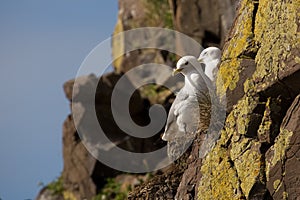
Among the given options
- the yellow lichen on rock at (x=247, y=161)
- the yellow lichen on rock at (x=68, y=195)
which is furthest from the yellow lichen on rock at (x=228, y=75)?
the yellow lichen on rock at (x=68, y=195)

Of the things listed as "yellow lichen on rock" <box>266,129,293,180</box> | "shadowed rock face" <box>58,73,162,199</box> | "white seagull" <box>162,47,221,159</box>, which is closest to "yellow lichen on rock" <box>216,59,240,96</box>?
"white seagull" <box>162,47,221,159</box>

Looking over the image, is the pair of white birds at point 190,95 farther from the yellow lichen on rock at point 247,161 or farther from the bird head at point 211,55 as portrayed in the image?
the yellow lichen on rock at point 247,161

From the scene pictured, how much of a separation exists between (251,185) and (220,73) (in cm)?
121

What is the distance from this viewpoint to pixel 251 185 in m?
7.17

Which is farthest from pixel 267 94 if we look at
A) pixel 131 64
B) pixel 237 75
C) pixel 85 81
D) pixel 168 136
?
pixel 131 64

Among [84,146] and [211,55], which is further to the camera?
[84,146]

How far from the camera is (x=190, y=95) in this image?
9008 millimetres

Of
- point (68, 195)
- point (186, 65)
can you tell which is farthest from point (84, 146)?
point (186, 65)

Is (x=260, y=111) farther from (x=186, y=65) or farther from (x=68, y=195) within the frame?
(x=68, y=195)

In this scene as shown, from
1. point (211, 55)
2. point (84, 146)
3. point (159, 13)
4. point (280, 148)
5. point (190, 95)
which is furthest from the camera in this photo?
point (159, 13)

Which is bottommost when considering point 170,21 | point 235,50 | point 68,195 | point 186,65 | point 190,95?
point 68,195

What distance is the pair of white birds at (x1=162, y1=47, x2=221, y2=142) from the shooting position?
8742 millimetres

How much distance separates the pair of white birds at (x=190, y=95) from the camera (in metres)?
8.74

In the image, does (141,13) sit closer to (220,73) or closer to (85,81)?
(85,81)
